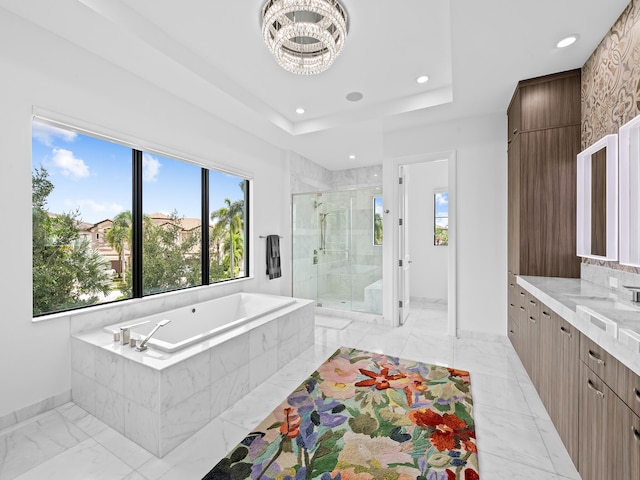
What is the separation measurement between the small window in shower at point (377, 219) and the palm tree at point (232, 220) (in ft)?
6.10

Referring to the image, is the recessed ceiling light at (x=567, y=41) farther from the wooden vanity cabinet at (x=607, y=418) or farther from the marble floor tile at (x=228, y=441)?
the marble floor tile at (x=228, y=441)

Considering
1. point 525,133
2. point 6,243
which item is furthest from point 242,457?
point 525,133

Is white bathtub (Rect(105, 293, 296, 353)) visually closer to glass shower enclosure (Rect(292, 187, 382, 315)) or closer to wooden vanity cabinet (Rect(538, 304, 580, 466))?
glass shower enclosure (Rect(292, 187, 382, 315))

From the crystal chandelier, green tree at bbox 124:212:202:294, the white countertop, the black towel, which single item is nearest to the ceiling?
the crystal chandelier

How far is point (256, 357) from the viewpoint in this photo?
7.47ft

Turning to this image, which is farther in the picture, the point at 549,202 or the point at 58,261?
the point at 549,202

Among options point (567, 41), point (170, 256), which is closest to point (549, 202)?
point (567, 41)

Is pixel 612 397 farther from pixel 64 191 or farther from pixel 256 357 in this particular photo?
pixel 64 191

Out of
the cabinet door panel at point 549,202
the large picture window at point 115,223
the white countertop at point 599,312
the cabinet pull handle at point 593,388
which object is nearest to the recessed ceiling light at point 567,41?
the cabinet door panel at point 549,202

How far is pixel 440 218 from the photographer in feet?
16.9

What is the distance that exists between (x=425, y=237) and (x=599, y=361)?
14.0 feet

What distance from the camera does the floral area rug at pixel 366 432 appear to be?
4.77 feet

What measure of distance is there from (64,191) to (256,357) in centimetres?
200

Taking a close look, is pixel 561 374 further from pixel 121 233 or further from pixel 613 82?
pixel 121 233
